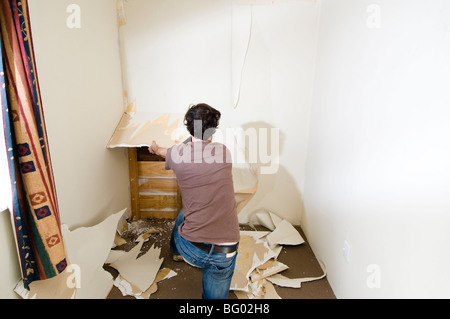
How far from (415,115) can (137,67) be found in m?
2.13

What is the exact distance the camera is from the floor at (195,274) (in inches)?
66.7

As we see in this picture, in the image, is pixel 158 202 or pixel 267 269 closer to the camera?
pixel 267 269

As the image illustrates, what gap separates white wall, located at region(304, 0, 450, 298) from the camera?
3.03 feet

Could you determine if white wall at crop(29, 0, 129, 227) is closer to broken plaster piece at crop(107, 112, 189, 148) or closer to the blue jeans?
broken plaster piece at crop(107, 112, 189, 148)

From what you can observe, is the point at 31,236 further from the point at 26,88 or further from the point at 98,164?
the point at 98,164

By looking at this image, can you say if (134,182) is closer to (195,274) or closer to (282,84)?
(195,274)

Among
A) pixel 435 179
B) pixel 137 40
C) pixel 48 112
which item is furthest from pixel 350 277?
pixel 137 40

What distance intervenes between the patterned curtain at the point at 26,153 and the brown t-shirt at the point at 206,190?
567 mm

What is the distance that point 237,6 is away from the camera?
218cm

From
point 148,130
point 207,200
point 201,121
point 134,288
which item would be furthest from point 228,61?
point 134,288

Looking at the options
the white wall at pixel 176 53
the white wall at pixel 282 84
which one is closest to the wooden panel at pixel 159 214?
the white wall at pixel 282 84

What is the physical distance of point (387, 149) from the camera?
1198 mm

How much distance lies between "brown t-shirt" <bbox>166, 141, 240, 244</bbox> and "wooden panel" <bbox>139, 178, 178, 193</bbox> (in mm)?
1269

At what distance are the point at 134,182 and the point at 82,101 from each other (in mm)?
1055
